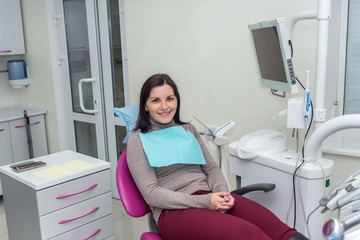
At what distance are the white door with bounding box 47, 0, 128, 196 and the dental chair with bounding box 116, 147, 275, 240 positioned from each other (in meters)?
1.30

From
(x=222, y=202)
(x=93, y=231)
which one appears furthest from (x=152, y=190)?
(x=93, y=231)

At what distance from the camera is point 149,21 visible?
261 cm

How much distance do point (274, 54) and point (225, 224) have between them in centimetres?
77

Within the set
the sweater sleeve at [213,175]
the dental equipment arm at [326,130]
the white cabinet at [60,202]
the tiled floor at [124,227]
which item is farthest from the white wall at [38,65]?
the dental equipment arm at [326,130]

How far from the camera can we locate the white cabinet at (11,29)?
337 cm

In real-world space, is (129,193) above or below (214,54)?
below

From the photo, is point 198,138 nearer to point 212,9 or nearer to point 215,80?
point 215,80

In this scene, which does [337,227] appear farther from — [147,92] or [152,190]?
[147,92]

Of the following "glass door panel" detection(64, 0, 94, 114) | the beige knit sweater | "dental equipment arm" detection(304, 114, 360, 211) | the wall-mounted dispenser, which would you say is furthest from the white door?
"dental equipment arm" detection(304, 114, 360, 211)

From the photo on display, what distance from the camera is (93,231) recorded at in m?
2.10

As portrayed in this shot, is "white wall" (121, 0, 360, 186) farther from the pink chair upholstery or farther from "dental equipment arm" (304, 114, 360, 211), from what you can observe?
the pink chair upholstery

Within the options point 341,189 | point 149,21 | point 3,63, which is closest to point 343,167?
point 341,189

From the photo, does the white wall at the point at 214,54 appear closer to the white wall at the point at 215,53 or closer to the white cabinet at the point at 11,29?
the white wall at the point at 215,53

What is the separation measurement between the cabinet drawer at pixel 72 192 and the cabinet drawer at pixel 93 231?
0.51 ft
